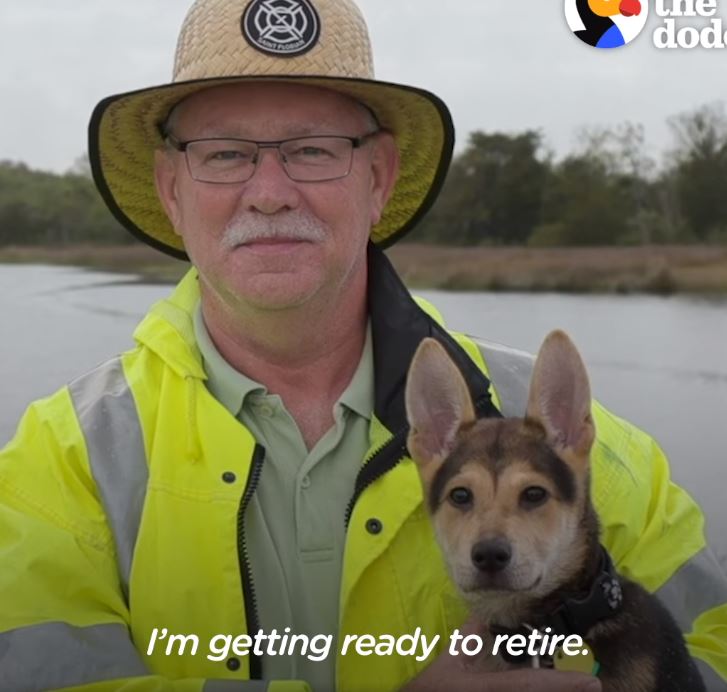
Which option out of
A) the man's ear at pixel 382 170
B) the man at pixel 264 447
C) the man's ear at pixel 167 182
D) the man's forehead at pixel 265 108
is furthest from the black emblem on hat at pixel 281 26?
the man's ear at pixel 167 182

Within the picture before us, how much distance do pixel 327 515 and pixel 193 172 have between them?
110cm

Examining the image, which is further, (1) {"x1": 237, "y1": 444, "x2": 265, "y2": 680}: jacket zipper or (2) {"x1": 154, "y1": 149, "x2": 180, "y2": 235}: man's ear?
(2) {"x1": 154, "y1": 149, "x2": 180, "y2": 235}: man's ear

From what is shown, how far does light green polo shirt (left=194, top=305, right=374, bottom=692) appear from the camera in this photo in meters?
3.28

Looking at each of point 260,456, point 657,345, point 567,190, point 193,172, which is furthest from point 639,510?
point 657,345

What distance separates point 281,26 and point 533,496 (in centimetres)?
157

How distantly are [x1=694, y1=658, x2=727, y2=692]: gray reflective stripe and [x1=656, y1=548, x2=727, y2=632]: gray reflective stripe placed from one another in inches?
6.4

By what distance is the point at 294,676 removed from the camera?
10.7ft

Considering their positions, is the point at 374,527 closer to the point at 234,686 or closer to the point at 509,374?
the point at 234,686

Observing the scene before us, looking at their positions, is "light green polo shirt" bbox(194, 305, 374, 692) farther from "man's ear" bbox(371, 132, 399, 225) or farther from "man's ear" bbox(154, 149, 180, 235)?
"man's ear" bbox(371, 132, 399, 225)

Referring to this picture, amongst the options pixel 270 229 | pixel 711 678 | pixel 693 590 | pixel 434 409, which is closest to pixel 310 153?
pixel 270 229

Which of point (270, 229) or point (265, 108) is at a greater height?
point (265, 108)

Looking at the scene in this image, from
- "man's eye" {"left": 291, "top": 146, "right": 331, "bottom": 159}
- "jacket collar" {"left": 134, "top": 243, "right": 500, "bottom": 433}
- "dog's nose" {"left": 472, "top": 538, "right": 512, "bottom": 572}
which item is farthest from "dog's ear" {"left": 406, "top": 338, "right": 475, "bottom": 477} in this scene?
"man's eye" {"left": 291, "top": 146, "right": 331, "bottom": 159}

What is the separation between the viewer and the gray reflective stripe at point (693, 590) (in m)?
3.40

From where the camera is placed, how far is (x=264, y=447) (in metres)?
3.39
